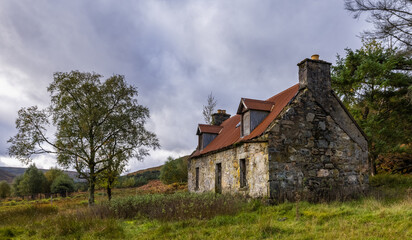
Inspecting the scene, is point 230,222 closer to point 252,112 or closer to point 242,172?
point 242,172

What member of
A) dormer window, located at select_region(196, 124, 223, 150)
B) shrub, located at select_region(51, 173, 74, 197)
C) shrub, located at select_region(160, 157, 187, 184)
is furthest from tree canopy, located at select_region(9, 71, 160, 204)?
shrub, located at select_region(51, 173, 74, 197)

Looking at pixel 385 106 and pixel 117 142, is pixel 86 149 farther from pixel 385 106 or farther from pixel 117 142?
pixel 385 106

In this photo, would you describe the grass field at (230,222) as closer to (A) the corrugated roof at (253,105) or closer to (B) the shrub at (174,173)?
(A) the corrugated roof at (253,105)

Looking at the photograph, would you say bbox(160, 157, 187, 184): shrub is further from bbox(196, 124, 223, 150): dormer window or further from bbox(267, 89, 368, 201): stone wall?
bbox(267, 89, 368, 201): stone wall

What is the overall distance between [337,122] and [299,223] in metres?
6.41

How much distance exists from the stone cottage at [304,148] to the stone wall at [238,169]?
0.04m

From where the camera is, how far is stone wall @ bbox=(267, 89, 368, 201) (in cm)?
1163

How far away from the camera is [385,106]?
17969 millimetres

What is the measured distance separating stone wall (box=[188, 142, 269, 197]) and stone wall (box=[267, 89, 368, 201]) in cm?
50

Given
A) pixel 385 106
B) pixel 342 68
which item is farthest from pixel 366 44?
pixel 385 106

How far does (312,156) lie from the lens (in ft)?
40.3

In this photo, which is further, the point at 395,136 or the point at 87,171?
the point at 87,171

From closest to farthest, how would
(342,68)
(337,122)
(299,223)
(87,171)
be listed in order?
1. (299,223)
2. (337,122)
3. (87,171)
4. (342,68)

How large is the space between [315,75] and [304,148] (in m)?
3.28
